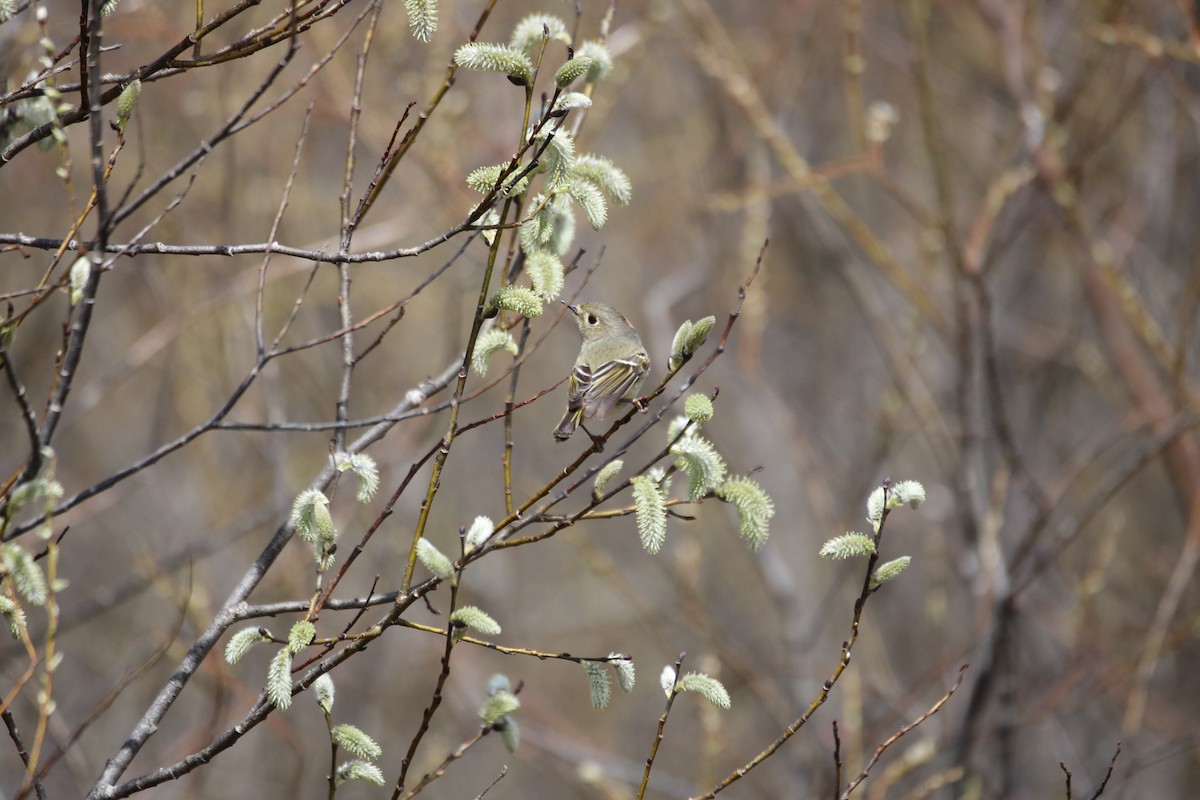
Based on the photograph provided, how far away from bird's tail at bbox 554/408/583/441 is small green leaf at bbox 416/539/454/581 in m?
0.68

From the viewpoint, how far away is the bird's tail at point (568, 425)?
2365 mm

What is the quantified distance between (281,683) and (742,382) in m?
4.31

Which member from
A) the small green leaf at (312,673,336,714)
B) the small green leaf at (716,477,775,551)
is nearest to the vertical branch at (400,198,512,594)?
the small green leaf at (312,673,336,714)

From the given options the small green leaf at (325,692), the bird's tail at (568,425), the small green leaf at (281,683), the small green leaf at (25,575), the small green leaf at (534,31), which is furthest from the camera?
the bird's tail at (568,425)

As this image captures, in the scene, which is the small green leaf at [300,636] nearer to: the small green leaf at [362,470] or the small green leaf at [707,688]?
the small green leaf at [362,470]

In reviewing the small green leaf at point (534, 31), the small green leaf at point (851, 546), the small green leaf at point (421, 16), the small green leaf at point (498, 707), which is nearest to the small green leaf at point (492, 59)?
the small green leaf at point (421, 16)

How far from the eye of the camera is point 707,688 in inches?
69.9

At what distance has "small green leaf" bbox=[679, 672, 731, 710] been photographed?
5.77ft

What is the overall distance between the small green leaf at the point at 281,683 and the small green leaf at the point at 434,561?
270 mm

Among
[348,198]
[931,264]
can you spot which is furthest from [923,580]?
[348,198]

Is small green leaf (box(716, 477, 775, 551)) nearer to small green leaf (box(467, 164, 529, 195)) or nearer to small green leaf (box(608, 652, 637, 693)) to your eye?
small green leaf (box(608, 652, 637, 693))

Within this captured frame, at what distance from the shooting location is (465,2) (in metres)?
5.64

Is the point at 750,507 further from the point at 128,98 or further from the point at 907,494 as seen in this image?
the point at 128,98

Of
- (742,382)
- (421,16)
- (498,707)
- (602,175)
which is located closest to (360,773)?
(498,707)
